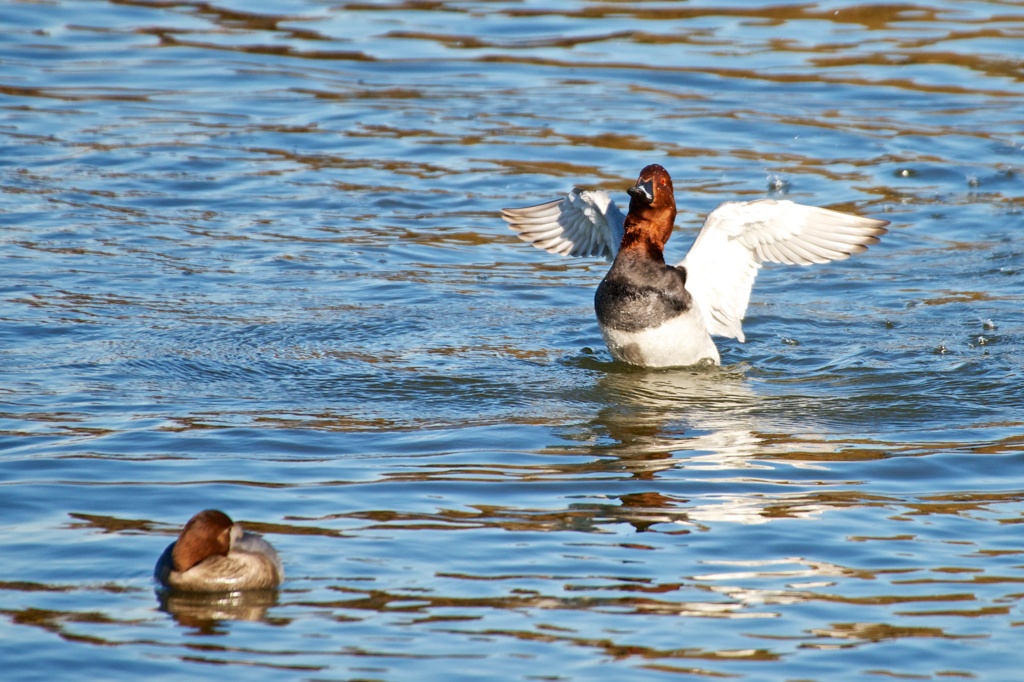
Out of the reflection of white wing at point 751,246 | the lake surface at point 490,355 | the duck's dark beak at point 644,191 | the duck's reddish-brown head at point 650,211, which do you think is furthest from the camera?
the reflection of white wing at point 751,246

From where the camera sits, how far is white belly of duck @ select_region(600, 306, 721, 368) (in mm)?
9023

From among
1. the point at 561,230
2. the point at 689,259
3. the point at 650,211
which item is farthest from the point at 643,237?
the point at 561,230

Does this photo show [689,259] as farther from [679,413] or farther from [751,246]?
[679,413]

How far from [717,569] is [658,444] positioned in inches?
72.2

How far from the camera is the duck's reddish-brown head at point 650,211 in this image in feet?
29.6

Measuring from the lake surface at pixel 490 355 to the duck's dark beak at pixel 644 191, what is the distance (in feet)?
3.91

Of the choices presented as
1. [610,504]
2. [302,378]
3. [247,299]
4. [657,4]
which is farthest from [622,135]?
[610,504]

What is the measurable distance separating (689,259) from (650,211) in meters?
0.57

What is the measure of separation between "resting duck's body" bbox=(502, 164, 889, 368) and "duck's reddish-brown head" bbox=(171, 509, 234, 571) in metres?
3.95

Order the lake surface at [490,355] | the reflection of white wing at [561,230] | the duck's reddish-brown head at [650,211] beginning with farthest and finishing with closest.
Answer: the reflection of white wing at [561,230] → the duck's reddish-brown head at [650,211] → the lake surface at [490,355]

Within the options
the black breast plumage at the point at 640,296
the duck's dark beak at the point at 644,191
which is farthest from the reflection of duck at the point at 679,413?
the duck's dark beak at the point at 644,191

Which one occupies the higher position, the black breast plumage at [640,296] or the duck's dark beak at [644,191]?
the duck's dark beak at [644,191]

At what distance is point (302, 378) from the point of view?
872 centimetres

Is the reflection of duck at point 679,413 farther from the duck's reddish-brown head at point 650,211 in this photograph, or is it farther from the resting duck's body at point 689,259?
the duck's reddish-brown head at point 650,211
